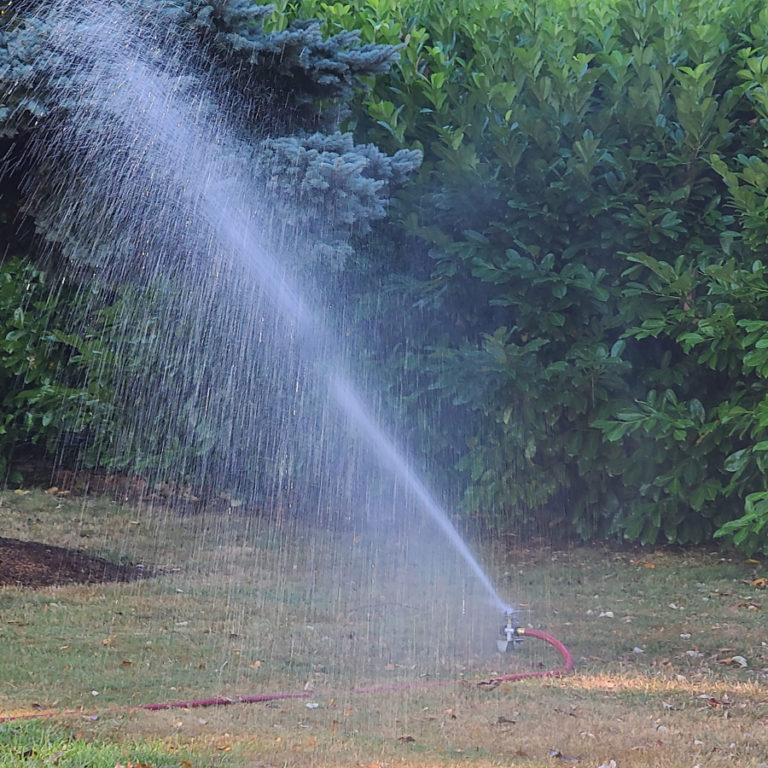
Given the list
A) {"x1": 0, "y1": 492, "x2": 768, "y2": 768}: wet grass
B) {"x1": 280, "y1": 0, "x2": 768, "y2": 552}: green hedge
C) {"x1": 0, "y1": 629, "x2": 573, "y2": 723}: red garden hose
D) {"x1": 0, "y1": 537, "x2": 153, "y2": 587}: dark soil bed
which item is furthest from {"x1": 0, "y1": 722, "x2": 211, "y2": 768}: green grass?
{"x1": 280, "y1": 0, "x2": 768, "y2": 552}: green hedge

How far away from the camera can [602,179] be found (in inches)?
306

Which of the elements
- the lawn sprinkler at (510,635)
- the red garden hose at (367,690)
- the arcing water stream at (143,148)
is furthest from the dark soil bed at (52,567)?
the lawn sprinkler at (510,635)

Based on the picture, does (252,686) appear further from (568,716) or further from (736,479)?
(736,479)

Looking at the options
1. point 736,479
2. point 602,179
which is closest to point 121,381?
point 602,179

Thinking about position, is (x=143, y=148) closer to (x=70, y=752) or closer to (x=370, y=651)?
(x=370, y=651)

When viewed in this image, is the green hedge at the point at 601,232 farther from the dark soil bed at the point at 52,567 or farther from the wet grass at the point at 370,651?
the dark soil bed at the point at 52,567

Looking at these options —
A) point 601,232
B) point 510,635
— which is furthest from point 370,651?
point 601,232

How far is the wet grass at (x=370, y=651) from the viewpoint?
421 centimetres

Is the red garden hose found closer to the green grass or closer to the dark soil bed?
the green grass

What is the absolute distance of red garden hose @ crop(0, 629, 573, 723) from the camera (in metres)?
4.52

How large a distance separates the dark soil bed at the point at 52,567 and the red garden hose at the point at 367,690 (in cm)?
250

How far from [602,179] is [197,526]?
4616mm

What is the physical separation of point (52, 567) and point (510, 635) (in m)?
3.25

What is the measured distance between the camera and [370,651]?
19.5 ft
